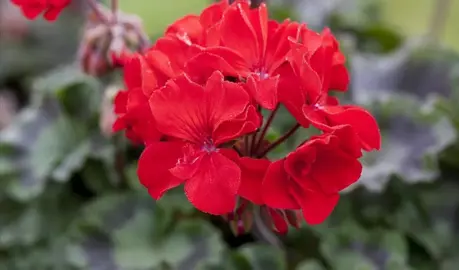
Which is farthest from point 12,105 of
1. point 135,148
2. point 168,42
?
point 168,42

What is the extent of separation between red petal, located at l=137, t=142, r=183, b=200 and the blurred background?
30 cm

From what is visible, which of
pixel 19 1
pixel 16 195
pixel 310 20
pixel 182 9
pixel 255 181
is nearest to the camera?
pixel 255 181

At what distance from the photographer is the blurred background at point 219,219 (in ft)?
3.09

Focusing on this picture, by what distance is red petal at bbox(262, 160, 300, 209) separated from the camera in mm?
548

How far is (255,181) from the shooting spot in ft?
1.83

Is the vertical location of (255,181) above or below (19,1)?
below

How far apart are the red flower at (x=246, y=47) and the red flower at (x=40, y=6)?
0.18 m

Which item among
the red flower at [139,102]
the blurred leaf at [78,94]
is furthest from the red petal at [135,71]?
the blurred leaf at [78,94]

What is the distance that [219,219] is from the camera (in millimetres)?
995

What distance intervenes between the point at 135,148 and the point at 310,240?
31 centimetres

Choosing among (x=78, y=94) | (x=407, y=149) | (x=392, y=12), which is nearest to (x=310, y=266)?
(x=407, y=149)

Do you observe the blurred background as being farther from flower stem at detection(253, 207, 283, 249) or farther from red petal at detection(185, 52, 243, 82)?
red petal at detection(185, 52, 243, 82)

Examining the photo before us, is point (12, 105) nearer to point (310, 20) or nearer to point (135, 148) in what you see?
point (135, 148)

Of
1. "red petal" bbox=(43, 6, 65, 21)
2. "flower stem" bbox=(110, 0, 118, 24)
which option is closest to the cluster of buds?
"flower stem" bbox=(110, 0, 118, 24)
